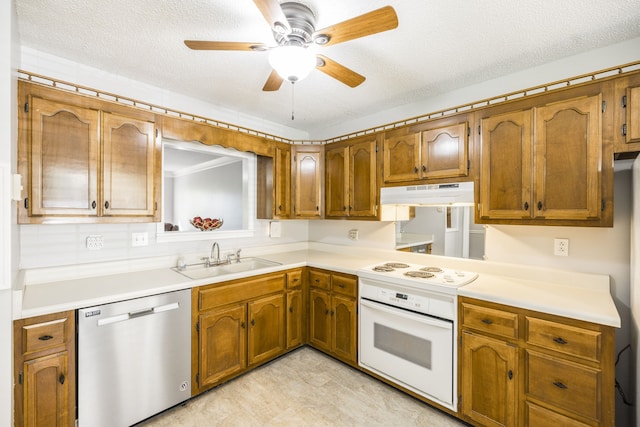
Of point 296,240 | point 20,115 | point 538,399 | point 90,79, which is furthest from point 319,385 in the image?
point 90,79

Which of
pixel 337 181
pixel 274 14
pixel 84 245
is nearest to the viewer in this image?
pixel 274 14

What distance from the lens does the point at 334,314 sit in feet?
8.68

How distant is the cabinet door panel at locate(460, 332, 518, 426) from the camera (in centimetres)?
170

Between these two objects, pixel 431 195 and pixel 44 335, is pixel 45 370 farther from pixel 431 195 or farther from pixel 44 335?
pixel 431 195

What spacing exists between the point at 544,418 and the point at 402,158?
1.96 metres

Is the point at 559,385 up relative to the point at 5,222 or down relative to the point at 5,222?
down

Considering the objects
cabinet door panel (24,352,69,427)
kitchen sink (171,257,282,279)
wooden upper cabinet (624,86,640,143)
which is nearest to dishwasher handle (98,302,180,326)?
cabinet door panel (24,352,69,427)

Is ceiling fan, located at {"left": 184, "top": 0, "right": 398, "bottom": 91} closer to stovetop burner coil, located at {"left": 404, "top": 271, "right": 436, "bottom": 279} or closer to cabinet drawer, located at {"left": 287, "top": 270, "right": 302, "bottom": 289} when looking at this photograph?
stovetop burner coil, located at {"left": 404, "top": 271, "right": 436, "bottom": 279}

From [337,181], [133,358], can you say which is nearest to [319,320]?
[337,181]

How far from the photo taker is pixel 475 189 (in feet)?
6.85

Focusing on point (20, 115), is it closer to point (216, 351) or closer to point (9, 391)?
point (9, 391)

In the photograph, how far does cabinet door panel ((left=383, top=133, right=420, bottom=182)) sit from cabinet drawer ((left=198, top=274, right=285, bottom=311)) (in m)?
1.41

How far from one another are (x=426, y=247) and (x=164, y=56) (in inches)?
105

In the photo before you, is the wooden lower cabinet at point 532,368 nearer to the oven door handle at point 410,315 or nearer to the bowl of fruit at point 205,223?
the oven door handle at point 410,315
